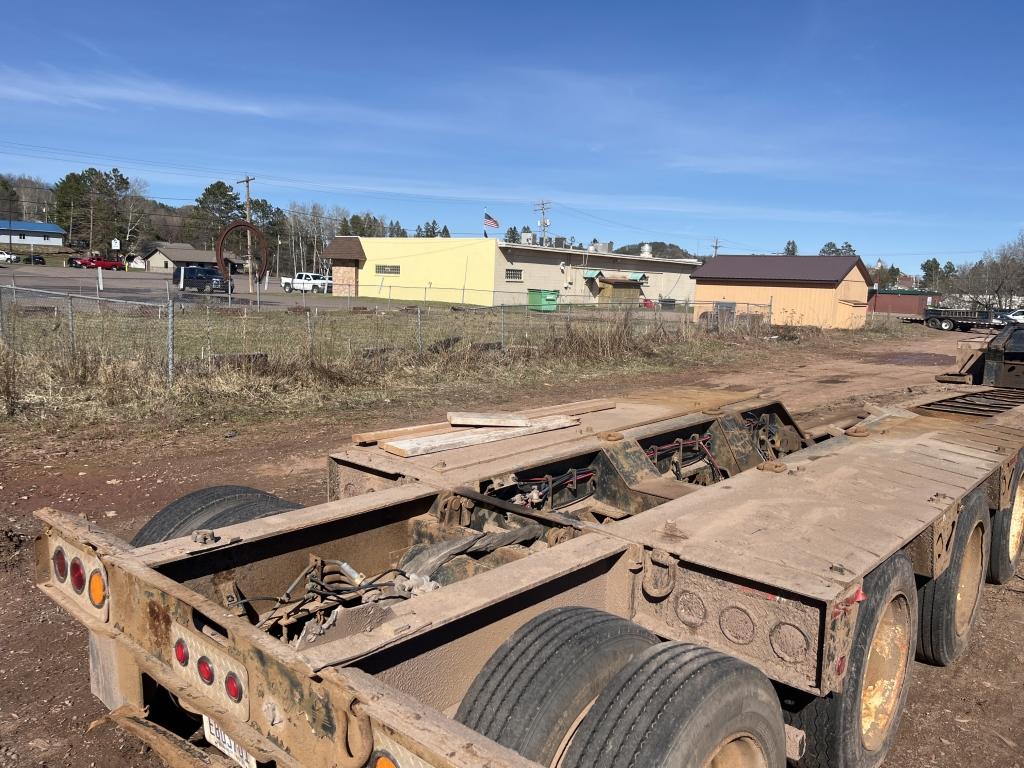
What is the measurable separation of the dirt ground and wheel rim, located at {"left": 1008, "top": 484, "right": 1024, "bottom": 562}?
0.27m

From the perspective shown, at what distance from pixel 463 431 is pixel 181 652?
8.51 ft

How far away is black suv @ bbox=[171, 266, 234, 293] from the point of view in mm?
44781

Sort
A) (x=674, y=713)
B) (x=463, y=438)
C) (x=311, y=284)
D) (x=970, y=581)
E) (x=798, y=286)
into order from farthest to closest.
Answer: (x=311, y=284) → (x=798, y=286) → (x=970, y=581) → (x=463, y=438) → (x=674, y=713)

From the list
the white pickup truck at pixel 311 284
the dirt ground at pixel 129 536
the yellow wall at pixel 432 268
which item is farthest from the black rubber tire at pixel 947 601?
the white pickup truck at pixel 311 284

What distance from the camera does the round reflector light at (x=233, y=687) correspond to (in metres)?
2.06

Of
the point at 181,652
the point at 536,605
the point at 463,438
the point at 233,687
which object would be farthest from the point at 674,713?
the point at 463,438

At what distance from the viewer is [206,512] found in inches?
137

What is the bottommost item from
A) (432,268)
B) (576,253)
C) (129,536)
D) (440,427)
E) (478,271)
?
(129,536)

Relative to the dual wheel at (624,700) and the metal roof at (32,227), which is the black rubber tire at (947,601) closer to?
the dual wheel at (624,700)

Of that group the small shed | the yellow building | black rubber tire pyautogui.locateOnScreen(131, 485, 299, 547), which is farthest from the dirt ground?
the small shed

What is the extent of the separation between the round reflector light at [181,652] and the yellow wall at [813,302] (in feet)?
124

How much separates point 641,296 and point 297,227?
2478 inches

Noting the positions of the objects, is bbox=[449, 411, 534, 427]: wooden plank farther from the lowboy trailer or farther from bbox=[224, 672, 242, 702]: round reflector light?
bbox=[224, 672, 242, 702]: round reflector light

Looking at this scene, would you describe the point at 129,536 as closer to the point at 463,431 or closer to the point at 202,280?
the point at 463,431
